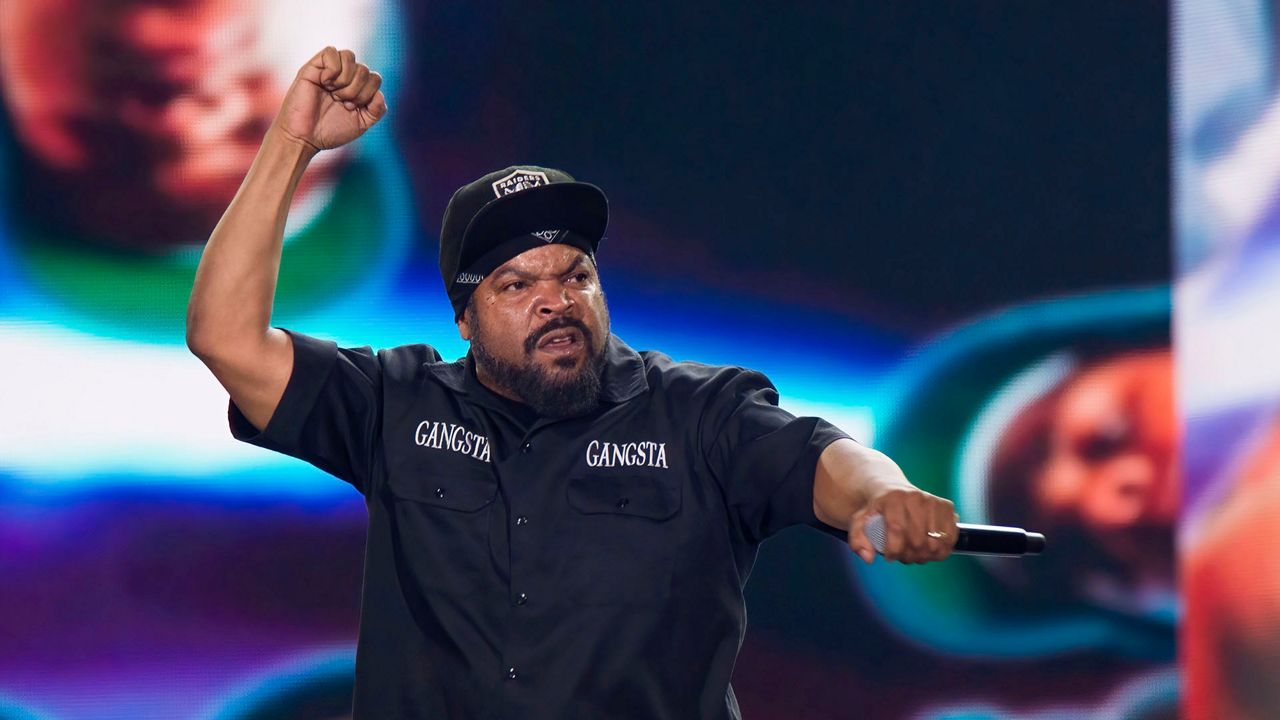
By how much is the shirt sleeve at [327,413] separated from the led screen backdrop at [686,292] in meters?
1.06

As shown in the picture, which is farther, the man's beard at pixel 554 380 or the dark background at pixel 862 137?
the dark background at pixel 862 137

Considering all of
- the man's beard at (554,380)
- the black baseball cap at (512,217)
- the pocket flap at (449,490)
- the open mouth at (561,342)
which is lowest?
the pocket flap at (449,490)

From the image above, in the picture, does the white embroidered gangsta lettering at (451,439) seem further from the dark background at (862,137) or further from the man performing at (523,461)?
the dark background at (862,137)

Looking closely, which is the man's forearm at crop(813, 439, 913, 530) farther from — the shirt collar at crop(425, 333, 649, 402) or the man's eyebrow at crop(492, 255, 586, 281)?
the man's eyebrow at crop(492, 255, 586, 281)

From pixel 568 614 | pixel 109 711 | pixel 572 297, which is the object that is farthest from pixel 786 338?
pixel 109 711

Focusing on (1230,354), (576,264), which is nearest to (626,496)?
(576,264)

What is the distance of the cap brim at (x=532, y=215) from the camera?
1.98 m

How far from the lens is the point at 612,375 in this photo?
200 cm

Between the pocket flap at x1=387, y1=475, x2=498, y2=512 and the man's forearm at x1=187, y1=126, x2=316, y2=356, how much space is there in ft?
0.98

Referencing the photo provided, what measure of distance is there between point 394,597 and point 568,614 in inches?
10.3

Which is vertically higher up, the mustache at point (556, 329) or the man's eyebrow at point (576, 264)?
the man's eyebrow at point (576, 264)

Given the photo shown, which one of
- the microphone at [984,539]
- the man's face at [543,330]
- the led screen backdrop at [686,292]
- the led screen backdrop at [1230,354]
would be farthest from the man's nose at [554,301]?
the led screen backdrop at [1230,354]

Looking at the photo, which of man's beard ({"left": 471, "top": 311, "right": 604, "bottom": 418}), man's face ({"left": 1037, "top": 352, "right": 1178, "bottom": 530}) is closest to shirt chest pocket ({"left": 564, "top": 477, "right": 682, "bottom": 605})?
man's beard ({"left": 471, "top": 311, "right": 604, "bottom": 418})

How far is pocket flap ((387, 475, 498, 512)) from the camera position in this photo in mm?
1884
